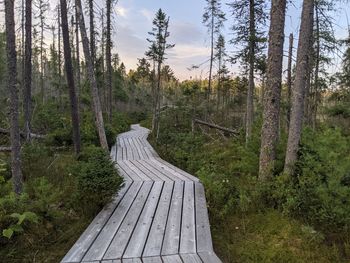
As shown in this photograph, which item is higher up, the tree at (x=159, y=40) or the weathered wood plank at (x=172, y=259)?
the tree at (x=159, y=40)

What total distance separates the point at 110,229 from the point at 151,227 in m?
0.59

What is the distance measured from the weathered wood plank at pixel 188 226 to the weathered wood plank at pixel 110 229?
95 centimetres

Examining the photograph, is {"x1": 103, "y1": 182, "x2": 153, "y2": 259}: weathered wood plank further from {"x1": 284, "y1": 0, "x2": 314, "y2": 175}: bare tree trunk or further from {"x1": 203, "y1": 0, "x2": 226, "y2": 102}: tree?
{"x1": 203, "y1": 0, "x2": 226, "y2": 102}: tree

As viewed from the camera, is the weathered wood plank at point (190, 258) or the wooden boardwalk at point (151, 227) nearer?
the weathered wood plank at point (190, 258)

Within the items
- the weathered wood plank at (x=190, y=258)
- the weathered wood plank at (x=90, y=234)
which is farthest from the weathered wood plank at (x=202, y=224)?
the weathered wood plank at (x=90, y=234)

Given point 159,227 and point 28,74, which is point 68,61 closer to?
point 28,74

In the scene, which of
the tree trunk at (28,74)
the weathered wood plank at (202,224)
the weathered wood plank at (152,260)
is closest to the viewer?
the weathered wood plank at (152,260)

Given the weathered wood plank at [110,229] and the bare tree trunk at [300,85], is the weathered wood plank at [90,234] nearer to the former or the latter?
the weathered wood plank at [110,229]

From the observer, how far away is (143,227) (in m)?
4.10

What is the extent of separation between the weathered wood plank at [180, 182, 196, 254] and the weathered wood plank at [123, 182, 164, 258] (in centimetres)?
50

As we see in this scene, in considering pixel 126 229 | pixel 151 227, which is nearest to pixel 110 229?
pixel 126 229

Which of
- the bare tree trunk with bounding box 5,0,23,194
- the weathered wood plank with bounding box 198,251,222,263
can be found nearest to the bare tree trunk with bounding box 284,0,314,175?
the weathered wood plank with bounding box 198,251,222,263

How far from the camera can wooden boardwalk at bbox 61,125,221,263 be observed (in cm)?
330

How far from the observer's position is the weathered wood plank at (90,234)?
10.8 feet
